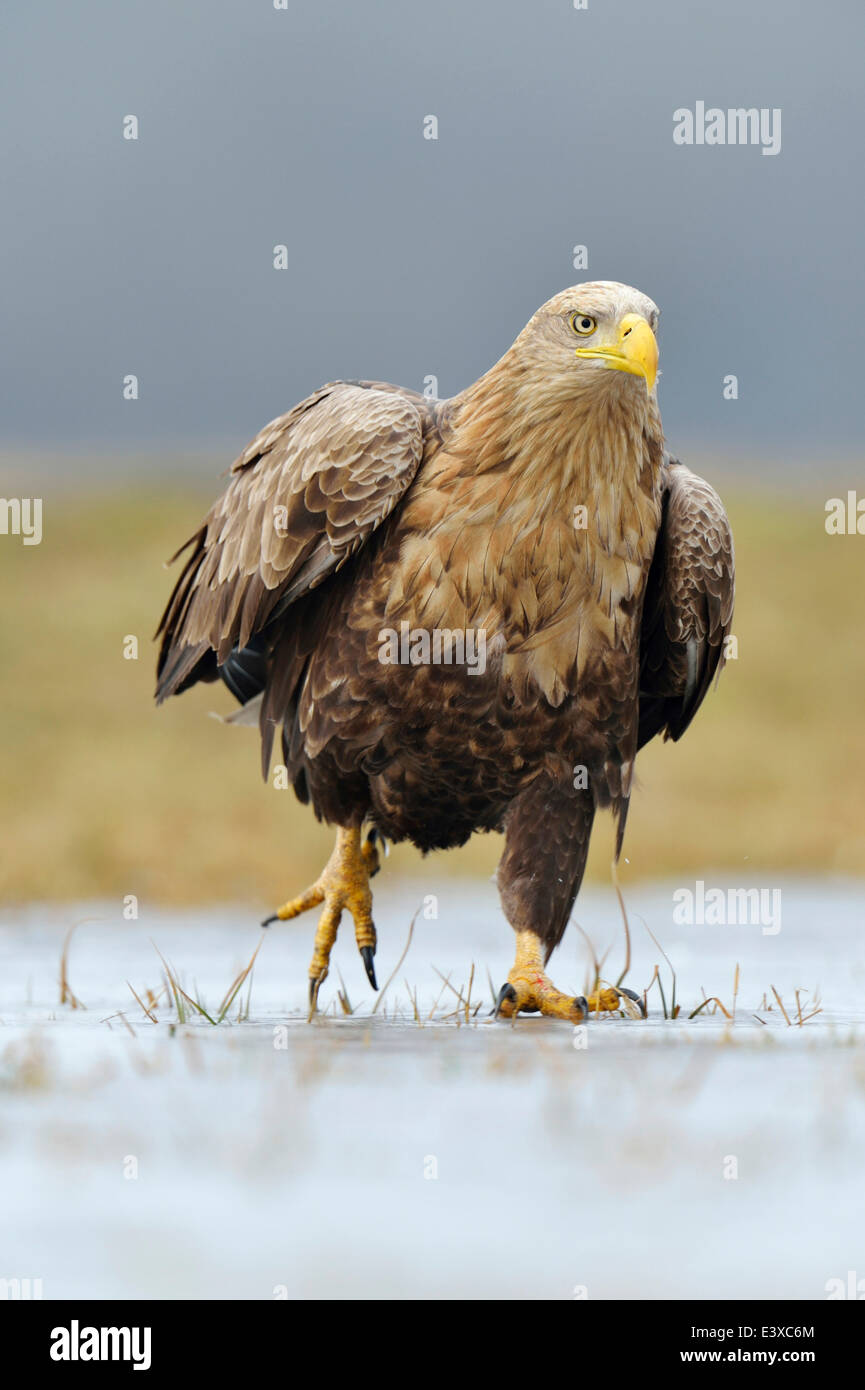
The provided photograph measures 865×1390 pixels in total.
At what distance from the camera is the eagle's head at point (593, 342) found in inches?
262

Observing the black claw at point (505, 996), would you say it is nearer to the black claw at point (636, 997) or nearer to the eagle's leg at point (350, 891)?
the black claw at point (636, 997)

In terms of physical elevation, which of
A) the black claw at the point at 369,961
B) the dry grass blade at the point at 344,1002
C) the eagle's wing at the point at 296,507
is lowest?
the dry grass blade at the point at 344,1002

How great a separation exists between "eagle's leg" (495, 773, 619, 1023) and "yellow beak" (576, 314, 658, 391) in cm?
168

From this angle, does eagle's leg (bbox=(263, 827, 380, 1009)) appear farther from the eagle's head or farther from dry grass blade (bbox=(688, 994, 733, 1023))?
the eagle's head

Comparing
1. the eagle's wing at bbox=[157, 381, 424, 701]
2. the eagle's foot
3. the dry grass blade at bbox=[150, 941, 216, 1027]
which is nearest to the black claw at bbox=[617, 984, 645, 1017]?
the eagle's foot

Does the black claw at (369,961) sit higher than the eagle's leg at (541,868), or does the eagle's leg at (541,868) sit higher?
the eagle's leg at (541,868)

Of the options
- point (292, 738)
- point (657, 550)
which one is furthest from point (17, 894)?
point (657, 550)

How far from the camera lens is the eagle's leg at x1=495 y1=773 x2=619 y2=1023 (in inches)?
290

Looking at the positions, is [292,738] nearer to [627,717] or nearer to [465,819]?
[465,819]

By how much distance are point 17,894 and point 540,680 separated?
7.71m

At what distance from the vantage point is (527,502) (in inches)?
278

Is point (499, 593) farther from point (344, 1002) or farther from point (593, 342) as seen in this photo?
point (344, 1002)

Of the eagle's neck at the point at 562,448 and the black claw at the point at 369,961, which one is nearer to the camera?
the eagle's neck at the point at 562,448

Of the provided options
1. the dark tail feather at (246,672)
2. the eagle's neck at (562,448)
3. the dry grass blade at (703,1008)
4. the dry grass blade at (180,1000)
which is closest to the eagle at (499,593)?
the eagle's neck at (562,448)
